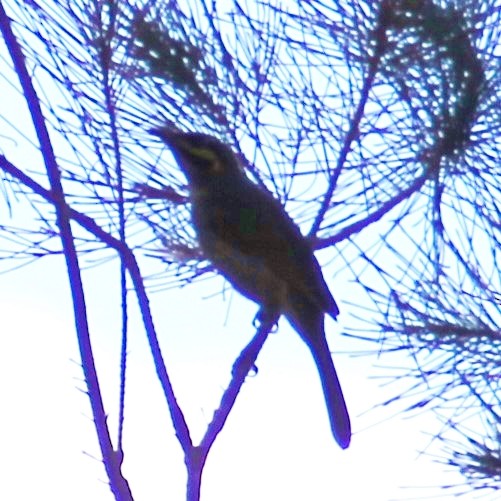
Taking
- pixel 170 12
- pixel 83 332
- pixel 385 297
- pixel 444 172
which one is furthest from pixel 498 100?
pixel 83 332

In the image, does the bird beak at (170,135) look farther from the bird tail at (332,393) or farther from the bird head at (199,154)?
the bird tail at (332,393)

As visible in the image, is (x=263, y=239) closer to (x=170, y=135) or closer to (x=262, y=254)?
(x=262, y=254)

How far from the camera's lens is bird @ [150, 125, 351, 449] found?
120 inches

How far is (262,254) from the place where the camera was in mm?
3412

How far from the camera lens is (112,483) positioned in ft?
5.52

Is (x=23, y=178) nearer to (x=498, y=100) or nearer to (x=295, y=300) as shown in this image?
(x=498, y=100)

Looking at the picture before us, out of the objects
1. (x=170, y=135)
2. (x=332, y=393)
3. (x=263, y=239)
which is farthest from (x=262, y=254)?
(x=170, y=135)

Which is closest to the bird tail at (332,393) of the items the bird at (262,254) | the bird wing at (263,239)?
the bird at (262,254)

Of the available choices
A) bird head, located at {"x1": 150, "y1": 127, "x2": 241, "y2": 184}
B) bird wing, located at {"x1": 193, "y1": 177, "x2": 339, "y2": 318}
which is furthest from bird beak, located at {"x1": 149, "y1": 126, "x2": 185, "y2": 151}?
bird wing, located at {"x1": 193, "y1": 177, "x2": 339, "y2": 318}

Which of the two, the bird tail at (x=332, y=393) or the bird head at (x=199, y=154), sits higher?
the bird head at (x=199, y=154)

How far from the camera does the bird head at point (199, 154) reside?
8.40 feet

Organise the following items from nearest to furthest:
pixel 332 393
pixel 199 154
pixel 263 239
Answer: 1. pixel 199 154
2. pixel 332 393
3. pixel 263 239

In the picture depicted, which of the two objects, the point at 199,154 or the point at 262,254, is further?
the point at 262,254

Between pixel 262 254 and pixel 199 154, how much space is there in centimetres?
52
